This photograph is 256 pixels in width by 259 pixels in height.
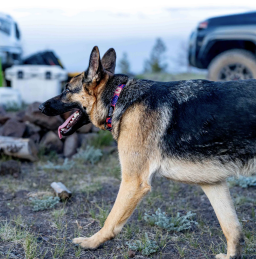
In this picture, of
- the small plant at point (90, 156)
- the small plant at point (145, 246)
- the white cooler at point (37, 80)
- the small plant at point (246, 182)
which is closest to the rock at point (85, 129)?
the small plant at point (90, 156)

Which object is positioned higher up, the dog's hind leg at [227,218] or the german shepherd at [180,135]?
the german shepherd at [180,135]

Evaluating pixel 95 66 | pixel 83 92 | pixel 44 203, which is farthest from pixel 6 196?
pixel 95 66

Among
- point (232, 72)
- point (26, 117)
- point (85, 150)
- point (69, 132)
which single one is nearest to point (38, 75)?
point (26, 117)

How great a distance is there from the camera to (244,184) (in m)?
4.84

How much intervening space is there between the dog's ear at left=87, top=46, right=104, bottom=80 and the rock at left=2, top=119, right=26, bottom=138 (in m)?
3.25

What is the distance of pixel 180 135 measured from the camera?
2.98 m

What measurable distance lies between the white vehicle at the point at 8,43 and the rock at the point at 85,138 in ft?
16.7

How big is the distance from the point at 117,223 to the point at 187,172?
2.59ft

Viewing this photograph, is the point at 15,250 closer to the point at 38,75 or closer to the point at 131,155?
the point at 131,155

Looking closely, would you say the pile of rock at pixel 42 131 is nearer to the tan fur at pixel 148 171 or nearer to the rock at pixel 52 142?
the rock at pixel 52 142

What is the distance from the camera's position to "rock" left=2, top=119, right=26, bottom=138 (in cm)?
616

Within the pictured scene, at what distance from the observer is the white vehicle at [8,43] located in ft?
33.7

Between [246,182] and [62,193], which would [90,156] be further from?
[246,182]

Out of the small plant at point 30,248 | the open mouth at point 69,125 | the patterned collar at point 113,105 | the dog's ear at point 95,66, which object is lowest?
the small plant at point 30,248
